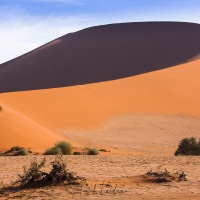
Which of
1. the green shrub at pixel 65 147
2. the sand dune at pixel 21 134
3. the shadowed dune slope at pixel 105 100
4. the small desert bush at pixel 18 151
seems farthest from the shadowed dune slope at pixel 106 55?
the green shrub at pixel 65 147

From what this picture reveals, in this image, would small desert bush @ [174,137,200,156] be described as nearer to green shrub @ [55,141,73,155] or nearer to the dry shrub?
green shrub @ [55,141,73,155]

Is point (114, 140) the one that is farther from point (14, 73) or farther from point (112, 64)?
point (14, 73)

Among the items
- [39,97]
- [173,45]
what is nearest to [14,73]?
[173,45]

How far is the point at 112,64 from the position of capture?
2625 inches

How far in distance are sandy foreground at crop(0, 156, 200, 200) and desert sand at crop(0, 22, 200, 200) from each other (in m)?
0.02

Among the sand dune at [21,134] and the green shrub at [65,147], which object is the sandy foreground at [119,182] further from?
the sand dune at [21,134]

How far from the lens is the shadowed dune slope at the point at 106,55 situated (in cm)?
6366

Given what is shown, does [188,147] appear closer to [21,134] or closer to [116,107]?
[21,134]

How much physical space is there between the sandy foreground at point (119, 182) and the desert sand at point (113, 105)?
0.02 m

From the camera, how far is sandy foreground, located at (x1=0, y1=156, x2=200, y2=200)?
9.32 meters

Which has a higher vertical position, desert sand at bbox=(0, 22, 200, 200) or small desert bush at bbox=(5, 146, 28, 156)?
desert sand at bbox=(0, 22, 200, 200)

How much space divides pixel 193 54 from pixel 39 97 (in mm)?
33549

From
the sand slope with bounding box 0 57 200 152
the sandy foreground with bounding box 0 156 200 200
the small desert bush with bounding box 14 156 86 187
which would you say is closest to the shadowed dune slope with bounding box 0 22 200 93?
the sand slope with bounding box 0 57 200 152

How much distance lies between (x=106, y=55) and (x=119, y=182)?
2424 inches
